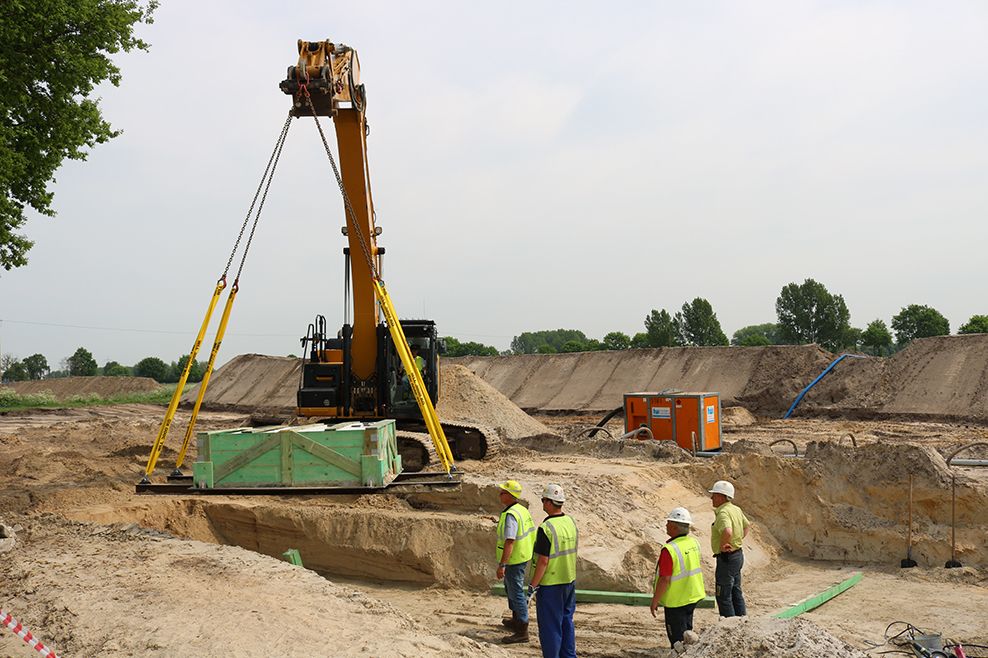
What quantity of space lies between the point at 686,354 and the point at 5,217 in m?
26.3

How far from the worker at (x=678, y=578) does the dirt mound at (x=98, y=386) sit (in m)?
51.6

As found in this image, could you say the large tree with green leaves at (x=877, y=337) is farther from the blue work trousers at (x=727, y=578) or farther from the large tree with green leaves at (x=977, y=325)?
the blue work trousers at (x=727, y=578)

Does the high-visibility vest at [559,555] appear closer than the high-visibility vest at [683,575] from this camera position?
No

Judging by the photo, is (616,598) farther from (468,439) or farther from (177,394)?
(468,439)

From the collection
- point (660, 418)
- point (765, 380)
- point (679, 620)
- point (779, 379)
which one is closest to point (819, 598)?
point (679, 620)

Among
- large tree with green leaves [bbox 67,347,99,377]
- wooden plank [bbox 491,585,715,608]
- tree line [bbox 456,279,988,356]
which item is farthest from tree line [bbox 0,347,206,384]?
wooden plank [bbox 491,585,715,608]

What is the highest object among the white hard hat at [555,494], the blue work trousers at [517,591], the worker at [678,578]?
the white hard hat at [555,494]

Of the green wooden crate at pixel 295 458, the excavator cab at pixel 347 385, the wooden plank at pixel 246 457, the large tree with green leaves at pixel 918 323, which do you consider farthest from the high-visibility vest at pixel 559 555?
the large tree with green leaves at pixel 918 323

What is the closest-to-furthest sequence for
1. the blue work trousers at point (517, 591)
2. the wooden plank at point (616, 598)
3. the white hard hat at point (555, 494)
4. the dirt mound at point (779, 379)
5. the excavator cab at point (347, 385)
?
the white hard hat at point (555, 494) < the blue work trousers at point (517, 591) < the wooden plank at point (616, 598) < the excavator cab at point (347, 385) < the dirt mound at point (779, 379)

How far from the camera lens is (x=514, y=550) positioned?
6855mm

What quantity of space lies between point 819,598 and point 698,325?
49.6 m

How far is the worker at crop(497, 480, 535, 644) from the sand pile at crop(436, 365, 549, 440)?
1354 cm

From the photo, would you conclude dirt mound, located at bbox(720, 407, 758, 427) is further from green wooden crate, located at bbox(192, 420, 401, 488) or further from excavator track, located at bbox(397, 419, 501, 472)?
green wooden crate, located at bbox(192, 420, 401, 488)

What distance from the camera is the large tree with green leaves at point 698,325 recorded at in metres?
56.2
